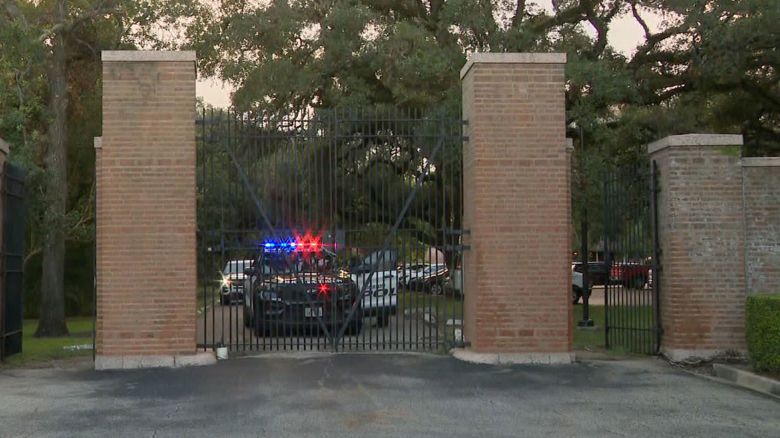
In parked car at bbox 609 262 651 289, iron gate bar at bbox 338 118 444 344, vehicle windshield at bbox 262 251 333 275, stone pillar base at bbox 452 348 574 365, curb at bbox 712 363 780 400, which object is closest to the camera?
curb at bbox 712 363 780 400

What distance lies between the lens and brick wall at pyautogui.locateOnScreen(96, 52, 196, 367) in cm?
1152

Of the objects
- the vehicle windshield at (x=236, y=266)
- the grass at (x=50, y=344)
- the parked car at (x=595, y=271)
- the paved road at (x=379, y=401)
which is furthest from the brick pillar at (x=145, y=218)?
the parked car at (x=595, y=271)

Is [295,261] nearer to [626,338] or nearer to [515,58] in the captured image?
[515,58]

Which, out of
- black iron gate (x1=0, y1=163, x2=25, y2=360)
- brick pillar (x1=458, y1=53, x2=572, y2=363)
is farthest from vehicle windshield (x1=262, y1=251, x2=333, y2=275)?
black iron gate (x1=0, y1=163, x2=25, y2=360)

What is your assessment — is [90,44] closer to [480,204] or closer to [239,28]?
[239,28]

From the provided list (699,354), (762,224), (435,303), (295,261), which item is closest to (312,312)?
(295,261)

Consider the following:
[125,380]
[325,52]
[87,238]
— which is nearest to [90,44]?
[87,238]

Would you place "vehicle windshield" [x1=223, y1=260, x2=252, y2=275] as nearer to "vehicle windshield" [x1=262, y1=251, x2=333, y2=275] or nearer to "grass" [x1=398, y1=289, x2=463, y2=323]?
"vehicle windshield" [x1=262, y1=251, x2=333, y2=275]

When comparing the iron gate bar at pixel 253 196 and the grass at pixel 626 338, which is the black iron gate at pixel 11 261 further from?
Answer: the grass at pixel 626 338

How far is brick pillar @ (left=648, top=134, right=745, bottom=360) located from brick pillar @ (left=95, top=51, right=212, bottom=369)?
6302 mm

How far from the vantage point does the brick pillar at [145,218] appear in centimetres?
1152

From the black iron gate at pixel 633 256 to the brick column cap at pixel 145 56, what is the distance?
256 inches

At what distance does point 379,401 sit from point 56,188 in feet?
47.4

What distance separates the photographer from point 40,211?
66.7 ft
